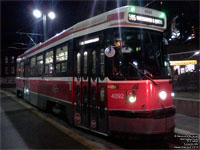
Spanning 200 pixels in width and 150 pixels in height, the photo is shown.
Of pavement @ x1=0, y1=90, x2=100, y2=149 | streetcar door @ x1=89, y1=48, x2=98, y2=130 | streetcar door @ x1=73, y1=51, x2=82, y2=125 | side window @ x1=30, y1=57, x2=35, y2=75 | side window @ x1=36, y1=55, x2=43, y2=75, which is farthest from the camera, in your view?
side window @ x1=30, y1=57, x2=35, y2=75

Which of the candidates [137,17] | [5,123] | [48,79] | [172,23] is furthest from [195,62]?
[5,123]

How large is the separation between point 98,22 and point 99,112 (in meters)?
2.38

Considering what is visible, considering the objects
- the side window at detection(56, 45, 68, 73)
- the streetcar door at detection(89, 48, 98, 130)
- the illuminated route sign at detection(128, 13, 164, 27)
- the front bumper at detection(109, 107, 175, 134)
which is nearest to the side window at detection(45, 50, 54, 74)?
the side window at detection(56, 45, 68, 73)

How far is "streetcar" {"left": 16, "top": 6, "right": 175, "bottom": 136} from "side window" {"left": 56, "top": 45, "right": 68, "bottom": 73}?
0.61 meters

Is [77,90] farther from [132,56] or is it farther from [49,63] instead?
[49,63]

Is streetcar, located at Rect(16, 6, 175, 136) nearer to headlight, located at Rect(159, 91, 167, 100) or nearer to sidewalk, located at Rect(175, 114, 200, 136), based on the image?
headlight, located at Rect(159, 91, 167, 100)

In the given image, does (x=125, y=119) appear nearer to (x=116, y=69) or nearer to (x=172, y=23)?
(x=116, y=69)

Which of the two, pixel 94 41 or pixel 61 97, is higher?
pixel 94 41

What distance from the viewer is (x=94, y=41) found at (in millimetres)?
5000

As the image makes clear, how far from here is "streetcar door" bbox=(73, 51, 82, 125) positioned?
5.46m

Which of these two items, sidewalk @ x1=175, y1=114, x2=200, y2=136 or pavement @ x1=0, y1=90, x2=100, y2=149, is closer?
pavement @ x1=0, y1=90, x2=100, y2=149

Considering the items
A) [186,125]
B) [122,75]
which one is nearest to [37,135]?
[122,75]

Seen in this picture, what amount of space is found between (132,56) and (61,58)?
3042 mm

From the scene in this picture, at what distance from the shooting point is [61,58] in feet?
21.7
